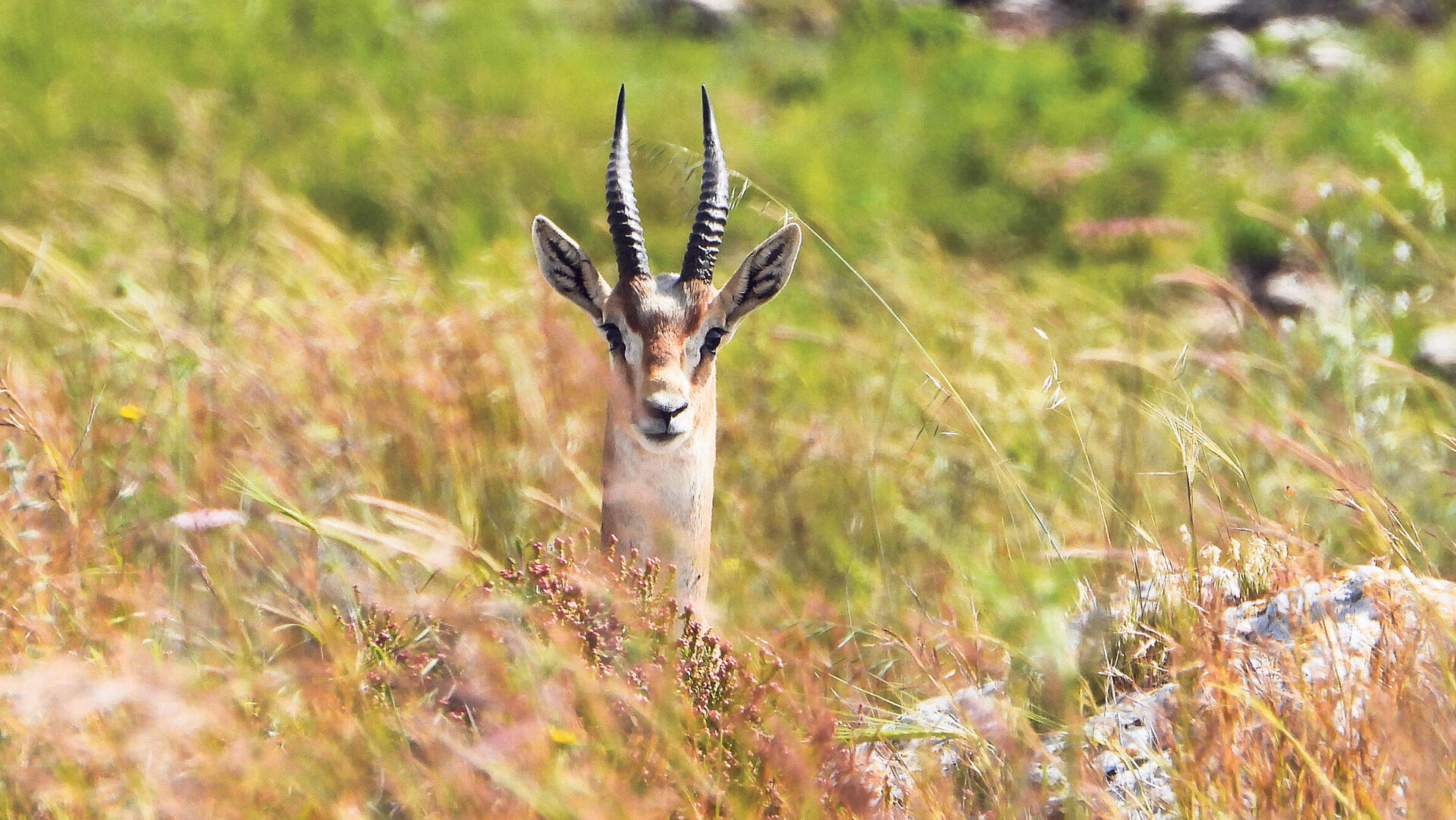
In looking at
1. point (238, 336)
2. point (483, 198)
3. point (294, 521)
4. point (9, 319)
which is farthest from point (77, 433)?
point (483, 198)

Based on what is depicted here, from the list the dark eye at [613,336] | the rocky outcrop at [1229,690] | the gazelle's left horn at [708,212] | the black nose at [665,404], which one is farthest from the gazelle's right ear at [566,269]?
the rocky outcrop at [1229,690]

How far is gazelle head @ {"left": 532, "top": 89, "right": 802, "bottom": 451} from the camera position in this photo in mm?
3342

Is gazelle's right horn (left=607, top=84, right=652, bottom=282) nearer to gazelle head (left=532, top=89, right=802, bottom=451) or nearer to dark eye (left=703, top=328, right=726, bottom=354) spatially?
gazelle head (left=532, top=89, right=802, bottom=451)

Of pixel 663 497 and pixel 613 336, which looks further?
pixel 613 336

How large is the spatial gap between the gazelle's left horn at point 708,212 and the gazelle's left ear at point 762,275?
8 centimetres

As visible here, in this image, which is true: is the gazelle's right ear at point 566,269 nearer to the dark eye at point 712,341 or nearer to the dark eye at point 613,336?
the dark eye at point 613,336

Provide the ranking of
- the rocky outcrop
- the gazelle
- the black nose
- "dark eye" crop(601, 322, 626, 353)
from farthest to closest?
1. "dark eye" crop(601, 322, 626, 353)
2. the gazelle
3. the black nose
4. the rocky outcrop

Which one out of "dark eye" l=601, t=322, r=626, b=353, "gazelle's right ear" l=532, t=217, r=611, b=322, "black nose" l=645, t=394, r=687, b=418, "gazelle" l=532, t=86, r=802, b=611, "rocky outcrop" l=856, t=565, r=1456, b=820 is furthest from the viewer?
"gazelle's right ear" l=532, t=217, r=611, b=322

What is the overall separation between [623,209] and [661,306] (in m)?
0.26

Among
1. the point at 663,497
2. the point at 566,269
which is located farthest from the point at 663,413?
the point at 566,269

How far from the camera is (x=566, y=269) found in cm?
370

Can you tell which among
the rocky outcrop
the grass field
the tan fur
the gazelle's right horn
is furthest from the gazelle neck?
the rocky outcrop

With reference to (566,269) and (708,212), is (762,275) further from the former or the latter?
(566,269)

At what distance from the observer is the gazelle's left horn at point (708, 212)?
11.2 feet
